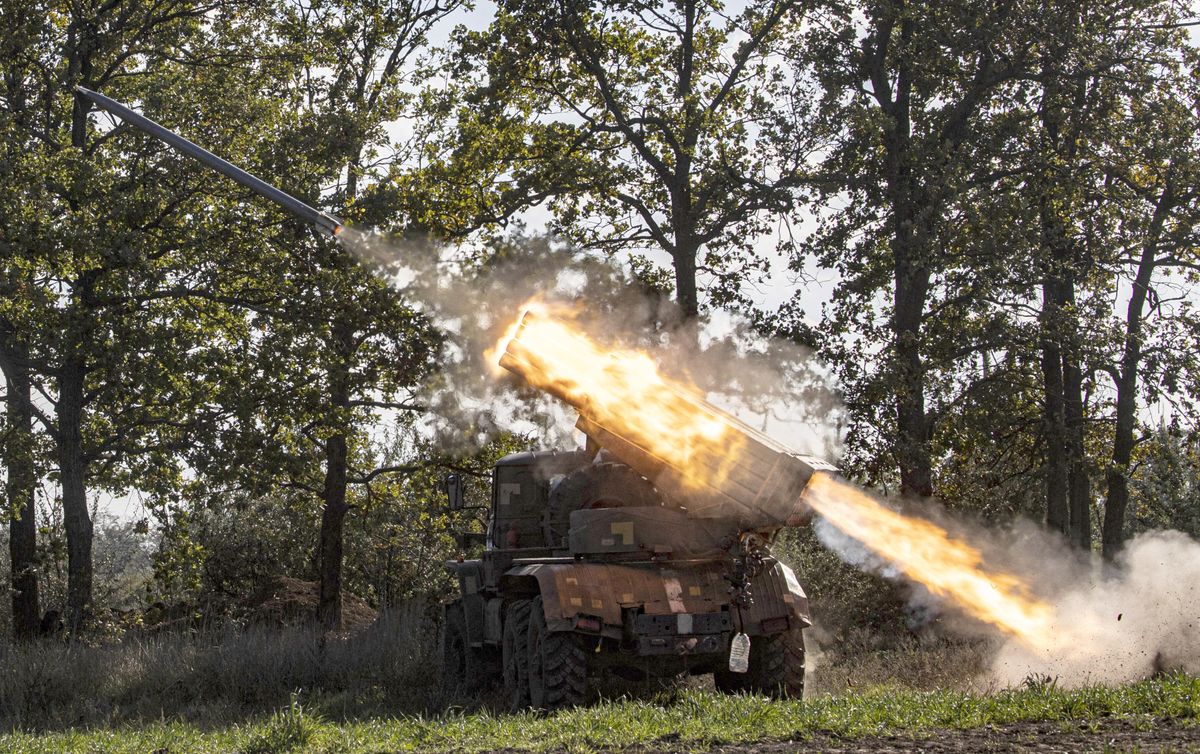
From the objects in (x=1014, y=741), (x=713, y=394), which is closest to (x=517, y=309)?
(x=713, y=394)

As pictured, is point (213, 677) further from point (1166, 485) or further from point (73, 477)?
point (1166, 485)

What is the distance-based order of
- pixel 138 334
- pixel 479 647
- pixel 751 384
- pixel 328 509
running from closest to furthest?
1. pixel 479 647
2. pixel 751 384
3. pixel 138 334
4. pixel 328 509

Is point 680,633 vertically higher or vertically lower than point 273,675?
higher

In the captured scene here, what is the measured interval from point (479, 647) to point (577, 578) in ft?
12.9

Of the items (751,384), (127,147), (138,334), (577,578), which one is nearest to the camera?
(577,578)

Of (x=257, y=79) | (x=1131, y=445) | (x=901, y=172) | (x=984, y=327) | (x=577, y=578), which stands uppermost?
(x=257, y=79)

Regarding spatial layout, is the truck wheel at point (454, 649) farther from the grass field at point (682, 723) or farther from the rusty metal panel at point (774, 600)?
the rusty metal panel at point (774, 600)

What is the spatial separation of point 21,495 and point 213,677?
939 cm

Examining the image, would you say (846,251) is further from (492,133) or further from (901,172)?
(492,133)

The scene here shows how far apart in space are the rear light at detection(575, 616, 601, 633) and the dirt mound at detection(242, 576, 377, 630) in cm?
1384

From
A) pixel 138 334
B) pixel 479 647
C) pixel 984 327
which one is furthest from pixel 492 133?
pixel 479 647

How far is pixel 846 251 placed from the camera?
79.6 feet

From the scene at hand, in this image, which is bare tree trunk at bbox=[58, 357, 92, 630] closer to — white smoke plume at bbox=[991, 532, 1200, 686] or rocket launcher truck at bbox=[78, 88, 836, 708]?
rocket launcher truck at bbox=[78, 88, 836, 708]

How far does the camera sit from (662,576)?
13633 millimetres
